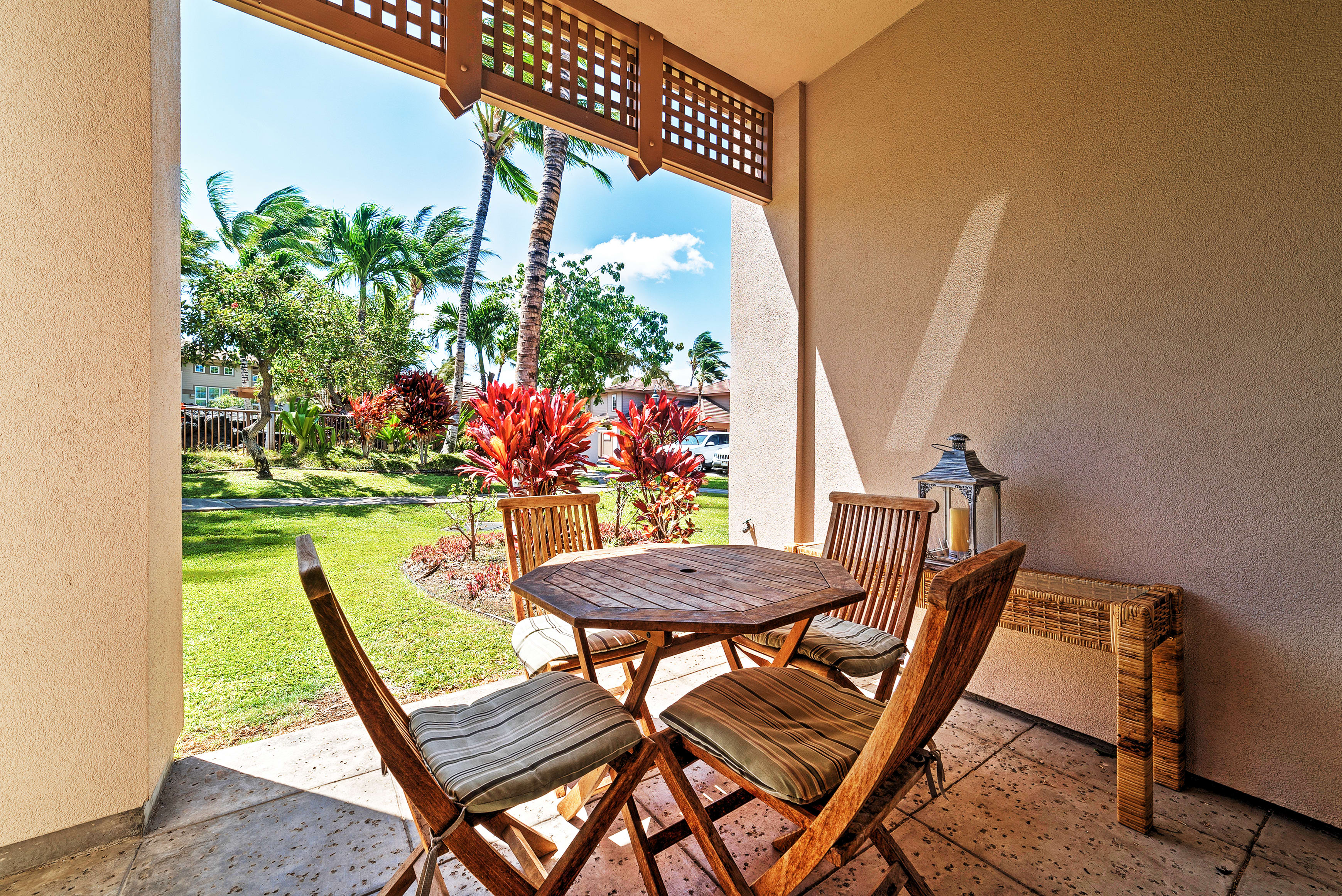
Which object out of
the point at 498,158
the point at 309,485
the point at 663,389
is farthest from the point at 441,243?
the point at 309,485

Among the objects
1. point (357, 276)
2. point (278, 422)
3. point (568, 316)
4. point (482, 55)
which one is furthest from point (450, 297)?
point (482, 55)

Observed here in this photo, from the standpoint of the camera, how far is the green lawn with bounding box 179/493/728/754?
8.64 ft

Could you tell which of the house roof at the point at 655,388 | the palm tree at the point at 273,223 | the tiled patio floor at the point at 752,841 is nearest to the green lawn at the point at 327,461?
the tiled patio floor at the point at 752,841

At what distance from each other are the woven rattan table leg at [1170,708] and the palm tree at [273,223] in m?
20.4

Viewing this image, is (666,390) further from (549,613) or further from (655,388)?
(549,613)

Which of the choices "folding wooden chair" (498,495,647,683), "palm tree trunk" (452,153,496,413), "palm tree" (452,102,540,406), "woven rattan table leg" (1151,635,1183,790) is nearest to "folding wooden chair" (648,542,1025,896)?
"folding wooden chair" (498,495,647,683)

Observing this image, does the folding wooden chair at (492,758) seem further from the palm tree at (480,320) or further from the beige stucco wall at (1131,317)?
the palm tree at (480,320)

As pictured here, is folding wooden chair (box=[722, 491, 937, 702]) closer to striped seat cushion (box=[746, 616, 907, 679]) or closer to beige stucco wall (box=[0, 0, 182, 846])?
striped seat cushion (box=[746, 616, 907, 679])

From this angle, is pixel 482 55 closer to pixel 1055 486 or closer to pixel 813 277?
pixel 813 277

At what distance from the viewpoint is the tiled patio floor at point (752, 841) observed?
1.49 meters

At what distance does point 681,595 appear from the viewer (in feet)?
5.20

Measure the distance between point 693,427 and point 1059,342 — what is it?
2939 millimetres

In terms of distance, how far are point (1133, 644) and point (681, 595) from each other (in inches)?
56.2

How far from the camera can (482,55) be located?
2447 millimetres
